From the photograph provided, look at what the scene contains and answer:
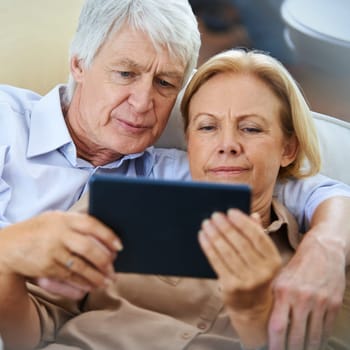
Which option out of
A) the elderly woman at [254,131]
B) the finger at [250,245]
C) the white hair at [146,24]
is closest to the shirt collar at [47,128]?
the white hair at [146,24]

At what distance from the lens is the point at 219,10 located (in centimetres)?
180

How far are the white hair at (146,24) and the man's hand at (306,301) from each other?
48 cm

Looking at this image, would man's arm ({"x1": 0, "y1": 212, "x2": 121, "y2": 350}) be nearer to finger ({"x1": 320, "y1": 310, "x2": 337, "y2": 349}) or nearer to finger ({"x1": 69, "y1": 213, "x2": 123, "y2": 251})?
finger ({"x1": 69, "y1": 213, "x2": 123, "y2": 251})

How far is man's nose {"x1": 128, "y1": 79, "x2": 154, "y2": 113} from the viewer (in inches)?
47.9

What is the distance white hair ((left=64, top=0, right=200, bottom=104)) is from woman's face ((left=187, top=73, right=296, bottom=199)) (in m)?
0.10

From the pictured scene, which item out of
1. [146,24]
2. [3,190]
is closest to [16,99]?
[3,190]

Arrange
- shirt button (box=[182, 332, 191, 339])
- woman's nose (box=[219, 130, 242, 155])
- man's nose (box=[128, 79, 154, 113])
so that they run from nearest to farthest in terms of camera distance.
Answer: shirt button (box=[182, 332, 191, 339]), woman's nose (box=[219, 130, 242, 155]), man's nose (box=[128, 79, 154, 113])

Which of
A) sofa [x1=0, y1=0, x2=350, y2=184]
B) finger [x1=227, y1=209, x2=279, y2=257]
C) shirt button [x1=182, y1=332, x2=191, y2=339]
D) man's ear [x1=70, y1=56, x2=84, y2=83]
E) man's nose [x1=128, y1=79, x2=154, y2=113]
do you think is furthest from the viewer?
sofa [x1=0, y1=0, x2=350, y2=184]

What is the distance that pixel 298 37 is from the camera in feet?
5.67

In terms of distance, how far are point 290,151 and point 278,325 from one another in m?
0.42

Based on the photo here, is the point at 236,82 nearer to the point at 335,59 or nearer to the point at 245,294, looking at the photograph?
the point at 245,294

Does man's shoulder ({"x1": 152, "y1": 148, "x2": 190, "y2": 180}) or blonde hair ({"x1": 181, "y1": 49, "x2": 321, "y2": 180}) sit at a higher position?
blonde hair ({"x1": 181, "y1": 49, "x2": 321, "y2": 180})

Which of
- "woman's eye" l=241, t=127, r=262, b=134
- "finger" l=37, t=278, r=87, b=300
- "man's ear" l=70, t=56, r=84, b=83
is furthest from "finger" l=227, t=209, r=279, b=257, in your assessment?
"man's ear" l=70, t=56, r=84, b=83

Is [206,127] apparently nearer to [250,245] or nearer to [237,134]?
[237,134]
